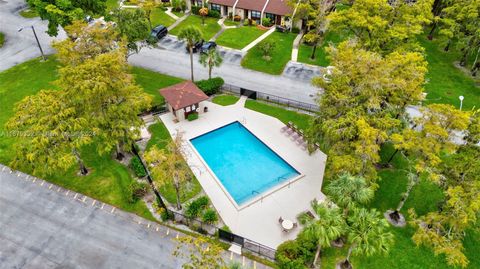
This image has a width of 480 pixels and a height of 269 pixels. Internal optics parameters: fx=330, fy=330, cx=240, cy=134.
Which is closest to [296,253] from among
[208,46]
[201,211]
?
[201,211]

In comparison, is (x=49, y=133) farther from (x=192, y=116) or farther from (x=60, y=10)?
(x=60, y=10)

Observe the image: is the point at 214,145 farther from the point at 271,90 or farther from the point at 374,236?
the point at 374,236

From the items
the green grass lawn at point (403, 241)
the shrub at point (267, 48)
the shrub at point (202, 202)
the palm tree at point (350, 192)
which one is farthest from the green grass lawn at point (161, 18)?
the palm tree at point (350, 192)

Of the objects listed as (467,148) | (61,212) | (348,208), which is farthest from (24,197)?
(467,148)

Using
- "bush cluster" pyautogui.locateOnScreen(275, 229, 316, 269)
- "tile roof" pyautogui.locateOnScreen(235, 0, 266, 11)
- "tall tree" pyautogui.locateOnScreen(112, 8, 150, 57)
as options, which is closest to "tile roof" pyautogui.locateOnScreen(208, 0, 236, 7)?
"tile roof" pyautogui.locateOnScreen(235, 0, 266, 11)

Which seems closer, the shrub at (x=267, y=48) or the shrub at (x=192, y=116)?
the shrub at (x=192, y=116)

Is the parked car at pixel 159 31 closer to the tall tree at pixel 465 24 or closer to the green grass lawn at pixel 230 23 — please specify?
the green grass lawn at pixel 230 23
